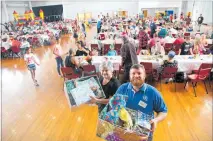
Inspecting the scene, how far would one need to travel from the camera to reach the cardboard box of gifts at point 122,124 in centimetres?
133

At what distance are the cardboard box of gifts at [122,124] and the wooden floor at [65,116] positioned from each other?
1.27 meters

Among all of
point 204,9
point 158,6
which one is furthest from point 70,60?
point 158,6

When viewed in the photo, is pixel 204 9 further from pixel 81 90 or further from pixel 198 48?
pixel 81 90

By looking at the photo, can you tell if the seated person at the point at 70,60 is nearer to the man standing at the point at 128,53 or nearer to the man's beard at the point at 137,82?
the man standing at the point at 128,53

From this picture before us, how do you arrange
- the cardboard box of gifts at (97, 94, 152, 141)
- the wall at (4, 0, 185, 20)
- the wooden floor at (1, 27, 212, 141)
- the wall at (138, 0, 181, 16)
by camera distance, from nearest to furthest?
1. the cardboard box of gifts at (97, 94, 152, 141)
2. the wooden floor at (1, 27, 212, 141)
3. the wall at (138, 0, 181, 16)
4. the wall at (4, 0, 185, 20)

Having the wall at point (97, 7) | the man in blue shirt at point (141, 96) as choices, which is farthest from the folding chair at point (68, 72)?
the wall at point (97, 7)

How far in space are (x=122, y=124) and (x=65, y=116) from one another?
2.87 meters

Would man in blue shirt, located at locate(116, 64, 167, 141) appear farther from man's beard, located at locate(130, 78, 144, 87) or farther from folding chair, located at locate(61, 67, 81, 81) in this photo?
folding chair, located at locate(61, 67, 81, 81)

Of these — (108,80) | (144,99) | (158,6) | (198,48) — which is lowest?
(144,99)

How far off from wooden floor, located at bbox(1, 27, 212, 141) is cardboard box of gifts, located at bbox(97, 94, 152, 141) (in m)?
1.27

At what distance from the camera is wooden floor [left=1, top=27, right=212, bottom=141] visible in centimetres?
331

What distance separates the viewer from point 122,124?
1.36m

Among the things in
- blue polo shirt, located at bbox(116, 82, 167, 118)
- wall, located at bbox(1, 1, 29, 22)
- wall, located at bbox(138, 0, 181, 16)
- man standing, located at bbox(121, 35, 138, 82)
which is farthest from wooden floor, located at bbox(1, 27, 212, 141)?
wall, located at bbox(1, 1, 29, 22)

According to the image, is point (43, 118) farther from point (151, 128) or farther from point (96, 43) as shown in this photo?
point (96, 43)
